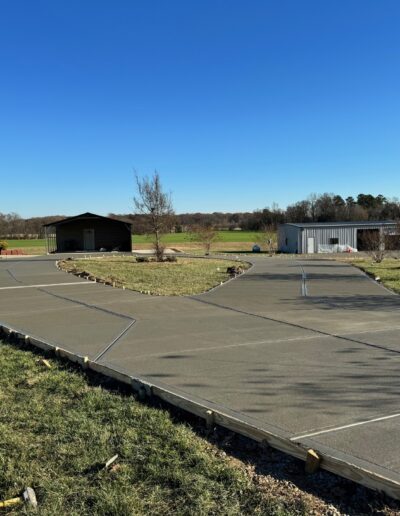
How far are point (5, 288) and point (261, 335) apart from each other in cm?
1043

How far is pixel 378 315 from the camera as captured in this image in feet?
34.1

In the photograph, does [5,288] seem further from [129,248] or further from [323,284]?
[129,248]

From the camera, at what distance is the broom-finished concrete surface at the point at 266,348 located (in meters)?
4.33

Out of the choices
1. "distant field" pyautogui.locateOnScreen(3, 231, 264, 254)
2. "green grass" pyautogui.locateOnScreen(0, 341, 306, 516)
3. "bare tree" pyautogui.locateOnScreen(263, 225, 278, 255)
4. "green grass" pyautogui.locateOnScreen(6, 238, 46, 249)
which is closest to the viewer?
"green grass" pyautogui.locateOnScreen(0, 341, 306, 516)

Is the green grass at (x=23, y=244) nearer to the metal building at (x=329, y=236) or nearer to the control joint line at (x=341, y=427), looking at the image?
the metal building at (x=329, y=236)

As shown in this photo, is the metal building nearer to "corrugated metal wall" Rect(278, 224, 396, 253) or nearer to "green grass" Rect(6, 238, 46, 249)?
"corrugated metal wall" Rect(278, 224, 396, 253)

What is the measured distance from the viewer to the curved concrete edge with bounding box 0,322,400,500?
10.5 feet

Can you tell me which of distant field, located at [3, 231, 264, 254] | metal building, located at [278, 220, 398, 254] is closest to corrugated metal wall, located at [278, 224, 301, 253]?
metal building, located at [278, 220, 398, 254]

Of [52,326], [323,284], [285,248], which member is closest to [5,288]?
[52,326]

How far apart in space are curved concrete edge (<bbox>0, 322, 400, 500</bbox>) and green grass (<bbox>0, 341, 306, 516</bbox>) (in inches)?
7.9

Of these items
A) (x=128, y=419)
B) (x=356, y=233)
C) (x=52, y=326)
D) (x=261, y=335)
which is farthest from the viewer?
(x=356, y=233)

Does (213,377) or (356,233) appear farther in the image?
(356,233)

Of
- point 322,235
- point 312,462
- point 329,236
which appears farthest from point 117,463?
point 329,236

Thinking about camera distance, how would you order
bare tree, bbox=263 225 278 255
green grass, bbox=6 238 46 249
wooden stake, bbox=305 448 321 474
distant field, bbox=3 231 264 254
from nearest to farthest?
1. wooden stake, bbox=305 448 321 474
2. bare tree, bbox=263 225 278 255
3. distant field, bbox=3 231 264 254
4. green grass, bbox=6 238 46 249
